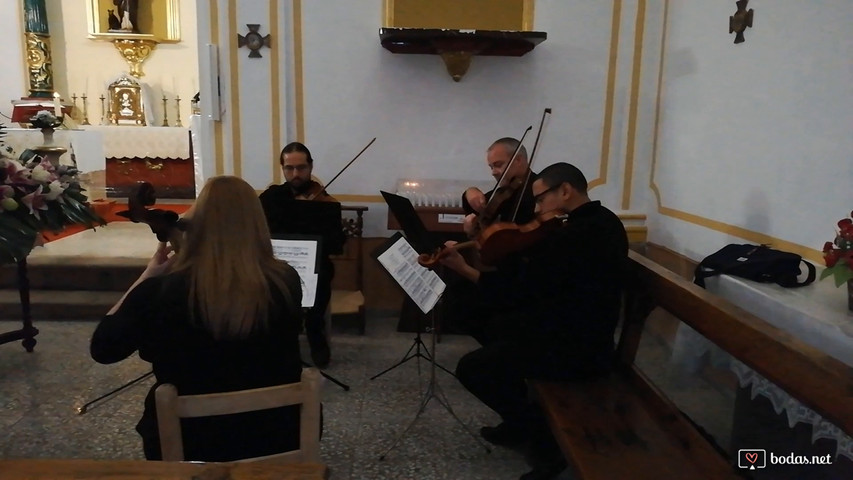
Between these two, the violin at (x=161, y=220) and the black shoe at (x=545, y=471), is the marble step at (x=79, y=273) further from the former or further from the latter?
the black shoe at (x=545, y=471)

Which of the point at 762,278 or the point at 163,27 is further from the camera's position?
the point at 163,27

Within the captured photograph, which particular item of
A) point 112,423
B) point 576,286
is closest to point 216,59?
point 112,423

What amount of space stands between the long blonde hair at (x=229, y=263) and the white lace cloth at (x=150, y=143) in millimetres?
6351

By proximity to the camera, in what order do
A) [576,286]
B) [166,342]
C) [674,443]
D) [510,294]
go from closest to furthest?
[166,342] → [674,443] → [576,286] → [510,294]

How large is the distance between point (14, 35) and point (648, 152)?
7.89m

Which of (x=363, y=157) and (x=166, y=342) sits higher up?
(x=363, y=157)

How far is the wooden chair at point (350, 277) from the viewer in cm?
422

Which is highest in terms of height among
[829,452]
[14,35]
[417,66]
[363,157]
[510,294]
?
[14,35]

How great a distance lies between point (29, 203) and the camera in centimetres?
310

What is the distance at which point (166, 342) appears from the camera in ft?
5.63

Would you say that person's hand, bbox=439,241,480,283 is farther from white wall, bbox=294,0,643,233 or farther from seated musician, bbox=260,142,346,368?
white wall, bbox=294,0,643,233

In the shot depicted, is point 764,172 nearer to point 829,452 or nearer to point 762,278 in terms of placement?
point 762,278

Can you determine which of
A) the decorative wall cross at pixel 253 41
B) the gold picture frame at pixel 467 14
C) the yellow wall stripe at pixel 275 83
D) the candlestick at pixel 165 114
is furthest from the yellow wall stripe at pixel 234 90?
the candlestick at pixel 165 114

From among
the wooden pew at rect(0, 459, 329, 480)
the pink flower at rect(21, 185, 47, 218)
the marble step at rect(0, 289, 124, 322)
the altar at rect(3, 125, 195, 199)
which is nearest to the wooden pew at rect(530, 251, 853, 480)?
the wooden pew at rect(0, 459, 329, 480)
